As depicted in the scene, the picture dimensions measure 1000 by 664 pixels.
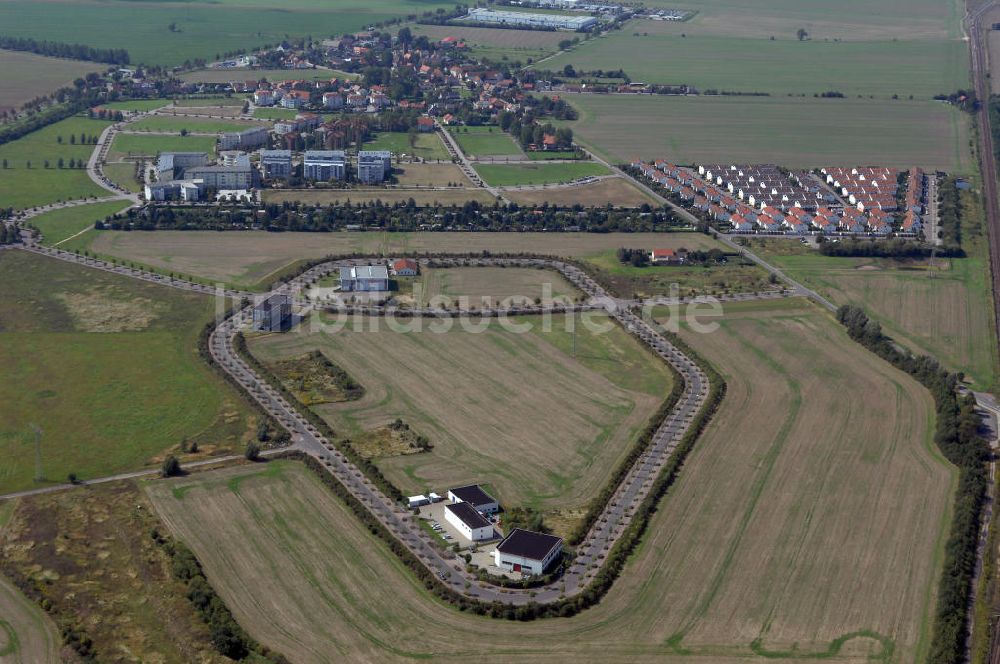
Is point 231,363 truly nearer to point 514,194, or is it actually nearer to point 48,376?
point 48,376

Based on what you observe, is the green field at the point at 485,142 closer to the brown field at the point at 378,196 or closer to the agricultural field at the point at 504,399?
the brown field at the point at 378,196

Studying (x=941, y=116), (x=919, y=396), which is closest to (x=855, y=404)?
(x=919, y=396)

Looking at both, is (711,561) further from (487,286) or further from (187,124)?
(187,124)

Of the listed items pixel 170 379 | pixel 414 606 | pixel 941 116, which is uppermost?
pixel 941 116

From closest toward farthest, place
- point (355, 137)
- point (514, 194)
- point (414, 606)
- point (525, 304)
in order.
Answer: point (414, 606)
point (525, 304)
point (514, 194)
point (355, 137)

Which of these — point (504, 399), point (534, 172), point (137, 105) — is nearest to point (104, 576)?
point (504, 399)

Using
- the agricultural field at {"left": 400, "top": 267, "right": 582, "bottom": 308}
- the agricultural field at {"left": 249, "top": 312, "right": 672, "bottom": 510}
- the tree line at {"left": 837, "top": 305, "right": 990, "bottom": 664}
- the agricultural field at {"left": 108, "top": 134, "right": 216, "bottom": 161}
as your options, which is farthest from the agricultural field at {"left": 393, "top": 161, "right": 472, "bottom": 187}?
Answer: the tree line at {"left": 837, "top": 305, "right": 990, "bottom": 664}
